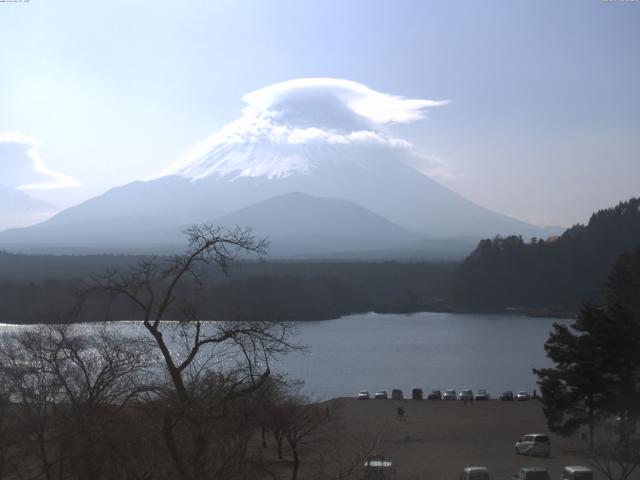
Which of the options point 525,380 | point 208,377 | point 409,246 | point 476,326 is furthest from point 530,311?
point 409,246

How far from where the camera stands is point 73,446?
3.49 m

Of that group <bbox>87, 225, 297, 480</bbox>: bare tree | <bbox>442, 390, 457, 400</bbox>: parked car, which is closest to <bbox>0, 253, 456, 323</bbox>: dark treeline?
<bbox>442, 390, 457, 400</bbox>: parked car

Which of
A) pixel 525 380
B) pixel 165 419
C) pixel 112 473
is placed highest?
pixel 165 419

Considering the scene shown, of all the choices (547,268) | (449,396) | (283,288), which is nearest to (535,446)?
(449,396)

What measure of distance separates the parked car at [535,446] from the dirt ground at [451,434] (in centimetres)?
10

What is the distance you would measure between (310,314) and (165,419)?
106 feet

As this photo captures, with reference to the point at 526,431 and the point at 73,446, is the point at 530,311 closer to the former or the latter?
the point at 526,431

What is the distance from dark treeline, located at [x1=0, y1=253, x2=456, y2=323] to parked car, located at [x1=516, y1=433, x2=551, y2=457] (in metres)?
11.4

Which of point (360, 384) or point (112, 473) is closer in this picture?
point (112, 473)

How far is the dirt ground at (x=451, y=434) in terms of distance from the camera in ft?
29.6

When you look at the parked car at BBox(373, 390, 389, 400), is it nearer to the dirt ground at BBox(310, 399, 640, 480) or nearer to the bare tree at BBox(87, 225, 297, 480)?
the dirt ground at BBox(310, 399, 640, 480)

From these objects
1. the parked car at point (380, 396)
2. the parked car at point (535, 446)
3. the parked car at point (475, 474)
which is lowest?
the parked car at point (380, 396)

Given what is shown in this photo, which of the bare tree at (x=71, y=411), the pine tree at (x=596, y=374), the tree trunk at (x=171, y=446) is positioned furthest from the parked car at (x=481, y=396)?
the tree trunk at (x=171, y=446)

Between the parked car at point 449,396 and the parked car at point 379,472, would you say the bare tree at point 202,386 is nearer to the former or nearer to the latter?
the parked car at point 379,472
